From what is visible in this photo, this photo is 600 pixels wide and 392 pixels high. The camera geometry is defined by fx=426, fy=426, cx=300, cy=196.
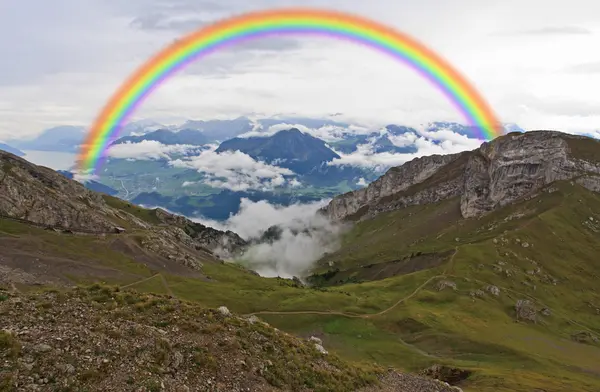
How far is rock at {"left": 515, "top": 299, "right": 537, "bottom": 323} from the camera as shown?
628 feet

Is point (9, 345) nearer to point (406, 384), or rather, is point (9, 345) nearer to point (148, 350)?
point (148, 350)

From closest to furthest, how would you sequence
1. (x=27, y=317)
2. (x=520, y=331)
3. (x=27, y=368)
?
(x=27, y=368), (x=27, y=317), (x=520, y=331)

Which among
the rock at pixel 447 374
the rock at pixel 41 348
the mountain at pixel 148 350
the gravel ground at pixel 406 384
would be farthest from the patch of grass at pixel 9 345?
the rock at pixel 447 374

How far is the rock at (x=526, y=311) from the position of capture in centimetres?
19150

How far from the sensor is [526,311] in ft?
636

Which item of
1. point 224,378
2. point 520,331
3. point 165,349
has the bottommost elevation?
point 520,331

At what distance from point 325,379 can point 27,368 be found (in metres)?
26.7

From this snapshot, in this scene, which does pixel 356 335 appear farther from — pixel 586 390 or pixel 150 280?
pixel 150 280

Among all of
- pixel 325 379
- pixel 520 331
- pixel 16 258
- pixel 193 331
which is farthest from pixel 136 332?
pixel 520 331

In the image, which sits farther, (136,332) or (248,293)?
(248,293)

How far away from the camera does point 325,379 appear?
141 feet

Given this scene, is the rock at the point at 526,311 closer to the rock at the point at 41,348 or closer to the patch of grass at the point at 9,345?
the rock at the point at 41,348

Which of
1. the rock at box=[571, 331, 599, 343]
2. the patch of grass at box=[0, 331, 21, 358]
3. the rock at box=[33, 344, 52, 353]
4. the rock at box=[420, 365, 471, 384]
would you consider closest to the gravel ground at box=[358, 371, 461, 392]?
the rock at box=[420, 365, 471, 384]

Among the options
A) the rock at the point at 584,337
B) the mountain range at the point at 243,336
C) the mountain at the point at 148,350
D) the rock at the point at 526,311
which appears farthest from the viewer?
the rock at the point at 526,311
